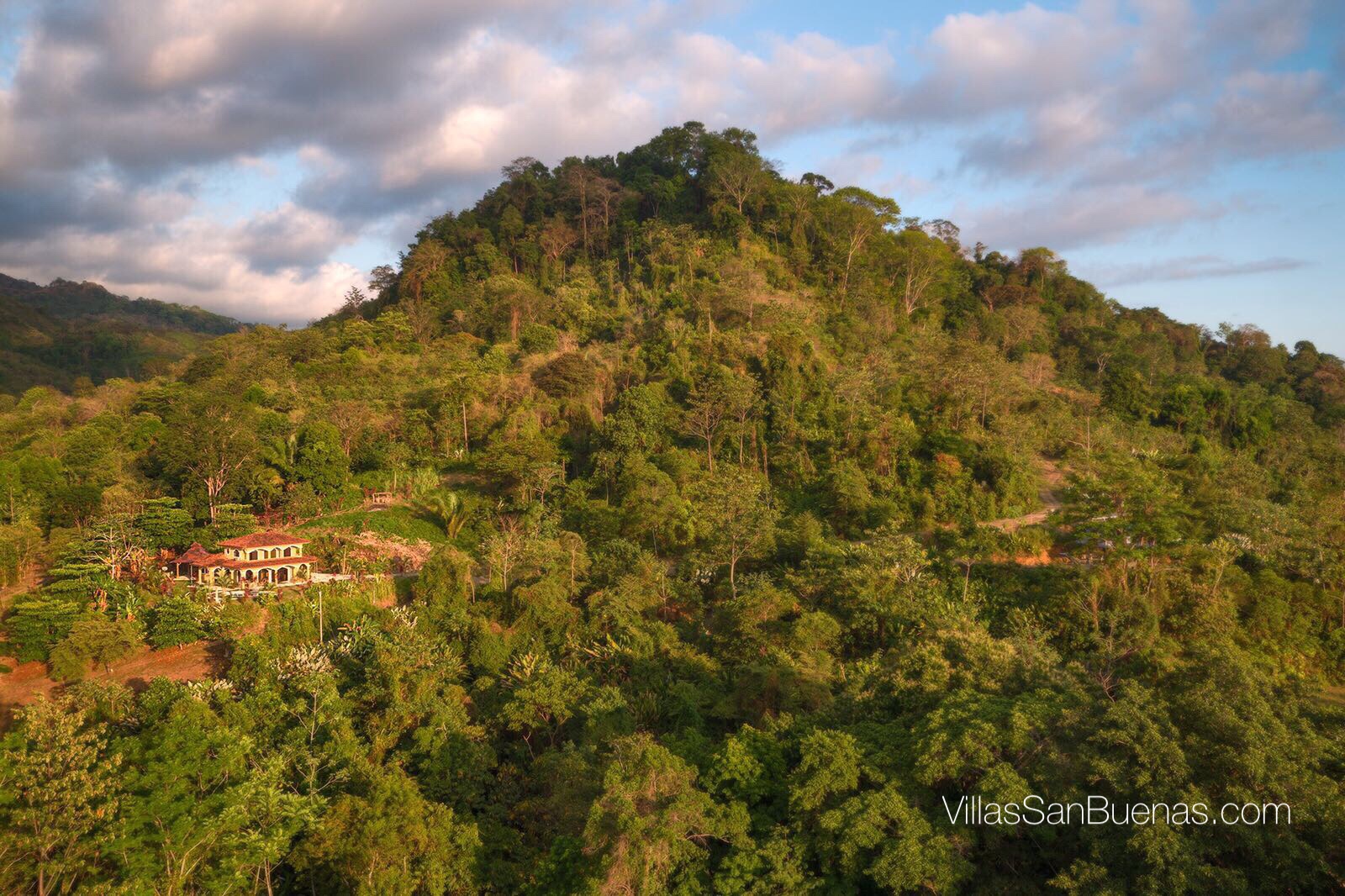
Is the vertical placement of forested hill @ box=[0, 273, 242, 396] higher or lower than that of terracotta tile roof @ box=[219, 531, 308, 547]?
higher

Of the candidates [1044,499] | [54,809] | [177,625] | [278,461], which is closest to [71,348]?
[278,461]

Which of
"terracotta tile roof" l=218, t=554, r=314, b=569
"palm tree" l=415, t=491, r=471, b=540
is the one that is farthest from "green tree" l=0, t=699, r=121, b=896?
"palm tree" l=415, t=491, r=471, b=540

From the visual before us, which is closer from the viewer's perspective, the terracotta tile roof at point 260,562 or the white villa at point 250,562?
the white villa at point 250,562

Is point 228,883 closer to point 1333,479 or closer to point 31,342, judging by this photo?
point 1333,479

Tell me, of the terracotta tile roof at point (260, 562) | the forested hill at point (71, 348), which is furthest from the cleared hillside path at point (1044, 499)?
the forested hill at point (71, 348)

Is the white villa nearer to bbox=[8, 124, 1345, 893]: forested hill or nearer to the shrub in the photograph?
bbox=[8, 124, 1345, 893]: forested hill

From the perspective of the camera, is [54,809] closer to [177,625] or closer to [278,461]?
[177,625]

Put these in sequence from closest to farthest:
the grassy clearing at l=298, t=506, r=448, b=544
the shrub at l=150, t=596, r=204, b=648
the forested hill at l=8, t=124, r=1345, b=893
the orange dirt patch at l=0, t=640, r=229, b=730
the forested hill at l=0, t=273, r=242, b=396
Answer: the forested hill at l=8, t=124, r=1345, b=893
the orange dirt patch at l=0, t=640, r=229, b=730
the shrub at l=150, t=596, r=204, b=648
the grassy clearing at l=298, t=506, r=448, b=544
the forested hill at l=0, t=273, r=242, b=396

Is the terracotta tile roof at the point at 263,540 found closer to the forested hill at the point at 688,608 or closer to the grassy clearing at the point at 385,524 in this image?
the forested hill at the point at 688,608
